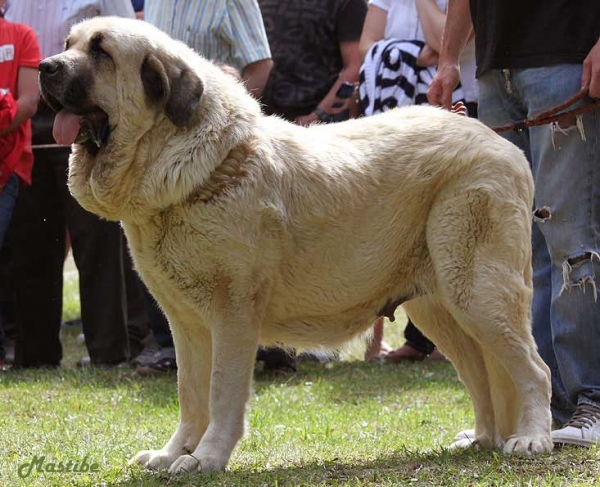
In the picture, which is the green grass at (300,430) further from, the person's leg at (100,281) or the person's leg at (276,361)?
the person's leg at (100,281)

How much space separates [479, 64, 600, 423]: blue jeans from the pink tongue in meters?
1.98

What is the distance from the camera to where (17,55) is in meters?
7.25

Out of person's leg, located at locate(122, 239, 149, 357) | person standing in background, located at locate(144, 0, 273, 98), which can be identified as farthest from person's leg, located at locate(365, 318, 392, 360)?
person standing in background, located at locate(144, 0, 273, 98)

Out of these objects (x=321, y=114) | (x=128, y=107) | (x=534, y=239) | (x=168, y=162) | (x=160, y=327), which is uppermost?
(x=128, y=107)

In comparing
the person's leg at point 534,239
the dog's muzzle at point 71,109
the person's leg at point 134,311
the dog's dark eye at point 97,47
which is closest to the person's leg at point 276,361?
the person's leg at point 134,311

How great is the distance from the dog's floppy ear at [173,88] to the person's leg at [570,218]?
5.06 feet

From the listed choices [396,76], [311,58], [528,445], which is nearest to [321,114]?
[311,58]

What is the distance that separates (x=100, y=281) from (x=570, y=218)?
402 centimetres

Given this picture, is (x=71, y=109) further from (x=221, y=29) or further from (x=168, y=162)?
(x=221, y=29)

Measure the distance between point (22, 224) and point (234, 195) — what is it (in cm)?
384

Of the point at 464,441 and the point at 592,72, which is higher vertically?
the point at 592,72

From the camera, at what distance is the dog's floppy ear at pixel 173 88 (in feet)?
14.1

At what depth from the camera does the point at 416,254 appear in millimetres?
4684

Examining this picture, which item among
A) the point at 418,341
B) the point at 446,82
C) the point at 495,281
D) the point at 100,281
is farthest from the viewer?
the point at 418,341
